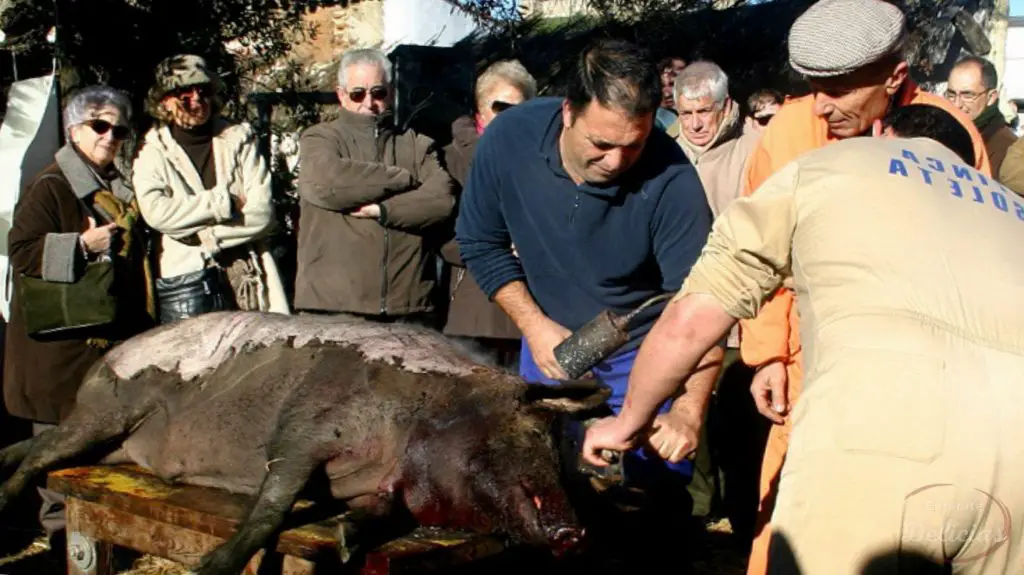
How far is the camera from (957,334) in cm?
259

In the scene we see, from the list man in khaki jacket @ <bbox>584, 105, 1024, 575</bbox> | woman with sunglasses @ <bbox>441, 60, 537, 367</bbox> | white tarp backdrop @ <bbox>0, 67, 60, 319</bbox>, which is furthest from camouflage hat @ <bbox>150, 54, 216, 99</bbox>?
man in khaki jacket @ <bbox>584, 105, 1024, 575</bbox>

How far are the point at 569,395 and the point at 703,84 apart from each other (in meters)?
2.77

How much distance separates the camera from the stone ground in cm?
569

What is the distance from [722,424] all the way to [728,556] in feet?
2.55

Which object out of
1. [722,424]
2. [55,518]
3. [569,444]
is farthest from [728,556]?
[55,518]

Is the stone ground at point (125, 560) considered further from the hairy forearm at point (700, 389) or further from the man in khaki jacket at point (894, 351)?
the man in khaki jacket at point (894, 351)

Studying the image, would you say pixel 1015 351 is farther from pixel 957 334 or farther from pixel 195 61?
pixel 195 61

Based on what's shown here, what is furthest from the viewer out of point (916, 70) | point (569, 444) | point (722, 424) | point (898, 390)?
point (916, 70)

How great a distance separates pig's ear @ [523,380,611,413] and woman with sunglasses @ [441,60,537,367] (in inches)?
86.4

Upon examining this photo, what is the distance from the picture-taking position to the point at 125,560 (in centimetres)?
580

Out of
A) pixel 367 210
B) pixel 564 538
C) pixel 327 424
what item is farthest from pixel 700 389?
pixel 367 210

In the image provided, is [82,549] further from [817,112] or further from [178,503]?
[817,112]

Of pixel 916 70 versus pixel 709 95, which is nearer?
pixel 709 95

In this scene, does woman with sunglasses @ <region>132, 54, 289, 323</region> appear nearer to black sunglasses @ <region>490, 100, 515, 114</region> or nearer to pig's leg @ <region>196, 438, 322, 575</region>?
A: black sunglasses @ <region>490, 100, 515, 114</region>
